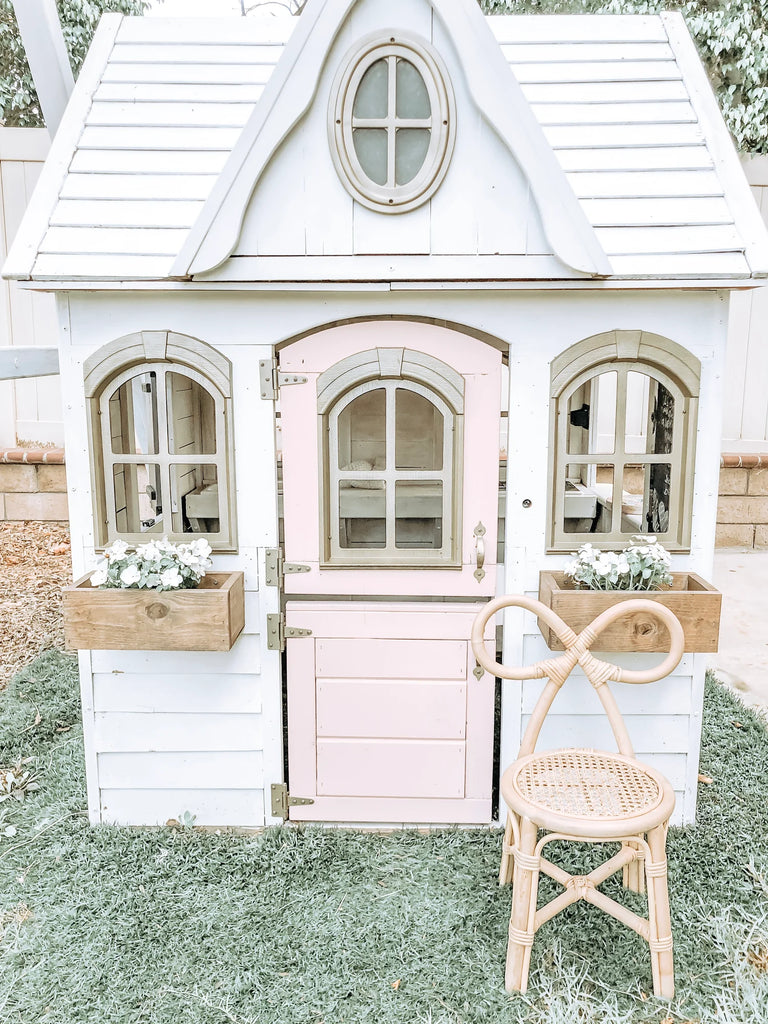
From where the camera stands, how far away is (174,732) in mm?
3830

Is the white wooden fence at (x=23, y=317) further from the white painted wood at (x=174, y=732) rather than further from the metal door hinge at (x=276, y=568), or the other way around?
the metal door hinge at (x=276, y=568)

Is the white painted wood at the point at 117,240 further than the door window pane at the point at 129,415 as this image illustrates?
No

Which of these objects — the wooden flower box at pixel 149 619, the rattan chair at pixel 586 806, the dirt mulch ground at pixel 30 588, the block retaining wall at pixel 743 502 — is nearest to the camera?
the rattan chair at pixel 586 806

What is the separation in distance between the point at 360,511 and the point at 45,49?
289 cm

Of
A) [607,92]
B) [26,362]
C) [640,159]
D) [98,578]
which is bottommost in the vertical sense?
[98,578]

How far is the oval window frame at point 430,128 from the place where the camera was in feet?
10.4

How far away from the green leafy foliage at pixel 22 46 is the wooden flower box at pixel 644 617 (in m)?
8.75

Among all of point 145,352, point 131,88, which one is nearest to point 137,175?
point 131,88

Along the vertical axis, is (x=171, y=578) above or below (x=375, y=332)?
below

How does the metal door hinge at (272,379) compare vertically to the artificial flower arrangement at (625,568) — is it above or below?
above

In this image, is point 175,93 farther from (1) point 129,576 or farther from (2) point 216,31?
(1) point 129,576

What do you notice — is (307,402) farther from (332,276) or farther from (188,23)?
(188,23)

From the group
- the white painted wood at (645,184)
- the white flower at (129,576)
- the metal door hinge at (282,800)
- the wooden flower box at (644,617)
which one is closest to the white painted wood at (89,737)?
the white flower at (129,576)

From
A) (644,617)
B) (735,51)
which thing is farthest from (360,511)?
(735,51)
